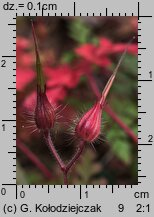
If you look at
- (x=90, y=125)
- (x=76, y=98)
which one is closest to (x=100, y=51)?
(x=76, y=98)

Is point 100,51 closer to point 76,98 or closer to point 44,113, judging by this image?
point 76,98

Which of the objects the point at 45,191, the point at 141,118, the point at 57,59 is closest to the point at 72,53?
the point at 57,59

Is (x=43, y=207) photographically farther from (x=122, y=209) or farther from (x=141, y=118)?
(x=141, y=118)

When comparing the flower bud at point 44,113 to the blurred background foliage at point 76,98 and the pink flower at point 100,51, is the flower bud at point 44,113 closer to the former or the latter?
the blurred background foliage at point 76,98

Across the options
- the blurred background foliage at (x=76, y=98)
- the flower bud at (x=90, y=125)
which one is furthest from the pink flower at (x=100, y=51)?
the flower bud at (x=90, y=125)

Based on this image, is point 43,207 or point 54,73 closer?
point 43,207

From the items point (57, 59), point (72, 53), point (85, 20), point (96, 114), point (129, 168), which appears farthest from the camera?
point (85, 20)

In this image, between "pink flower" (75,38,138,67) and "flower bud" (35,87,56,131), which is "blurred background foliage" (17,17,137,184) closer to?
"pink flower" (75,38,138,67)
